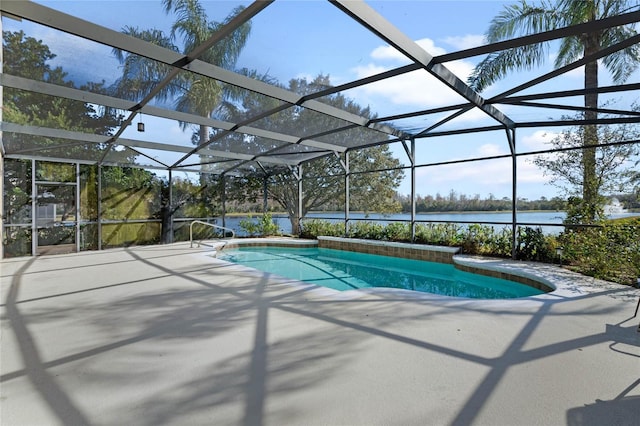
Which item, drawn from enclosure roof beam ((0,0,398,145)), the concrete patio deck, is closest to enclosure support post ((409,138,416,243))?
enclosure roof beam ((0,0,398,145))

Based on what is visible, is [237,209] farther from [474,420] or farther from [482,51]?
[474,420]

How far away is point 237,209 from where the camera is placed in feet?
40.9

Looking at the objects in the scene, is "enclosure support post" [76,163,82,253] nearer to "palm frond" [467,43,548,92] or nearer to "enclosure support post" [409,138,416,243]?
"enclosure support post" [409,138,416,243]

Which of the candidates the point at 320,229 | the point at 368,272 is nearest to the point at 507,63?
the point at 368,272

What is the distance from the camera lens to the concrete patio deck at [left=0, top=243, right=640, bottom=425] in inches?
70.1

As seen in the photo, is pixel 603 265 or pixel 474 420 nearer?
pixel 474 420

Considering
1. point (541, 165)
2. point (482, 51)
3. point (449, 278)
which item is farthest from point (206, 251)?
point (541, 165)

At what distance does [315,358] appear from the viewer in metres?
2.40

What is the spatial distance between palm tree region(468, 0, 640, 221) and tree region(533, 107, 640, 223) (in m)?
0.12

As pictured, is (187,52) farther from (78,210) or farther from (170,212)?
(170,212)

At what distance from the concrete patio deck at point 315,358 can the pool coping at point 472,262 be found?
1.25 ft

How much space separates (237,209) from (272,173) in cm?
206

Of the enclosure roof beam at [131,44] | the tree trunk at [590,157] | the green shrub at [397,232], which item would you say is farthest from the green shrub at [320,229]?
the tree trunk at [590,157]

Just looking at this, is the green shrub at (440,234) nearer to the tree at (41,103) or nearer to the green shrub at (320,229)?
the green shrub at (320,229)
